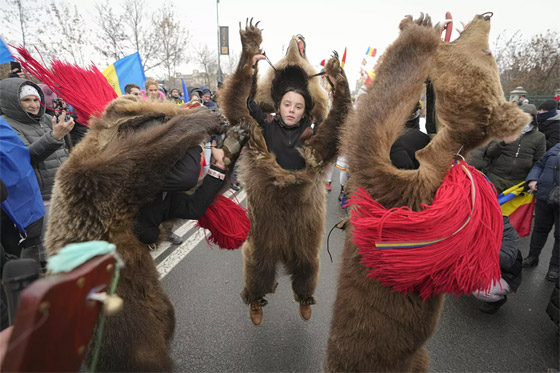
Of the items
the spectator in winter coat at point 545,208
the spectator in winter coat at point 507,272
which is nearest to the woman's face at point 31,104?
the spectator in winter coat at point 507,272

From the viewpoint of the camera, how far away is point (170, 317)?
1.53m

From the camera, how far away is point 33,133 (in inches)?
107

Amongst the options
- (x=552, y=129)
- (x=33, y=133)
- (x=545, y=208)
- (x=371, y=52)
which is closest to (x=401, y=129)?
(x=33, y=133)

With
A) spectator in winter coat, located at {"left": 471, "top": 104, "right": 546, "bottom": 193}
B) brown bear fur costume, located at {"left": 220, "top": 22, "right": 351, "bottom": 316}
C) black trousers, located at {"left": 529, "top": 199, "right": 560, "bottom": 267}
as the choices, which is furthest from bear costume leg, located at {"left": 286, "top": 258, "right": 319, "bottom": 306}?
spectator in winter coat, located at {"left": 471, "top": 104, "right": 546, "bottom": 193}

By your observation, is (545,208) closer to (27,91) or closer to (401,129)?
(401,129)

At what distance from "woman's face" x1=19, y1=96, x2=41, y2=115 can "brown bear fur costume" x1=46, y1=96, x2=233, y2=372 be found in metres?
2.06

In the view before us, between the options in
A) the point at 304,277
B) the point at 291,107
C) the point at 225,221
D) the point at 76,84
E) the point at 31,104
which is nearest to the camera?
the point at 76,84

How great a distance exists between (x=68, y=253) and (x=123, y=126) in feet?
2.81

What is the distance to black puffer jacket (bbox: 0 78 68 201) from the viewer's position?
2.53 meters

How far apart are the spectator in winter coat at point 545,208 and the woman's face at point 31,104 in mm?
5663

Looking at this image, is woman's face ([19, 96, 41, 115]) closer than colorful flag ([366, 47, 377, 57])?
Yes

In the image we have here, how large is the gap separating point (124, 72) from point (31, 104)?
2577 millimetres

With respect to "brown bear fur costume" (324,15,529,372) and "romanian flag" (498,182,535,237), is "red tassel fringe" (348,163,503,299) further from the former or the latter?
"romanian flag" (498,182,535,237)

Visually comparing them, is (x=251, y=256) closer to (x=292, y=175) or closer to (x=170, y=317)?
(x=292, y=175)
